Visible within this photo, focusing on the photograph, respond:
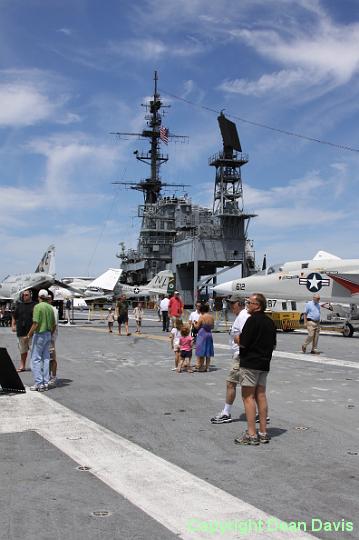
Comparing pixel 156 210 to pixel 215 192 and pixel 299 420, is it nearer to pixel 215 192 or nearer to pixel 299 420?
pixel 215 192

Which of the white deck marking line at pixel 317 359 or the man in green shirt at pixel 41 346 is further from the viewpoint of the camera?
the white deck marking line at pixel 317 359

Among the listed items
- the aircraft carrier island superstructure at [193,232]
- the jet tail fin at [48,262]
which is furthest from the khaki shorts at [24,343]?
the aircraft carrier island superstructure at [193,232]

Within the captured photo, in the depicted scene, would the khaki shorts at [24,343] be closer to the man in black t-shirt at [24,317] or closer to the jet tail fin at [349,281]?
the man in black t-shirt at [24,317]

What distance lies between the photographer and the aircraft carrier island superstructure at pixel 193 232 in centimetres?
6388

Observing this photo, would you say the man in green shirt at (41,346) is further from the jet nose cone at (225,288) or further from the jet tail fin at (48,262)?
the jet tail fin at (48,262)

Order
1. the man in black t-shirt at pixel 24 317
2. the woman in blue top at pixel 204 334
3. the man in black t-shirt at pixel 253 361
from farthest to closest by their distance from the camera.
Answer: the woman in blue top at pixel 204 334 → the man in black t-shirt at pixel 24 317 → the man in black t-shirt at pixel 253 361

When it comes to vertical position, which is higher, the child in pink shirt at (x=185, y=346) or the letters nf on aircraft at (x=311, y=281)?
the letters nf on aircraft at (x=311, y=281)

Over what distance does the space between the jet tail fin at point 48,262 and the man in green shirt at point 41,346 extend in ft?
95.7

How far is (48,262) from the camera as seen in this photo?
3919 centimetres

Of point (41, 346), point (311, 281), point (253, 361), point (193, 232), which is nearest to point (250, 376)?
point (253, 361)

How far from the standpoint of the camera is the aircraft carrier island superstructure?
63.9m

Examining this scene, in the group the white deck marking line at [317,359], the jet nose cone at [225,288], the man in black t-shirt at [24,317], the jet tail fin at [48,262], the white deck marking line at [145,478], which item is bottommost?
the white deck marking line at [145,478]

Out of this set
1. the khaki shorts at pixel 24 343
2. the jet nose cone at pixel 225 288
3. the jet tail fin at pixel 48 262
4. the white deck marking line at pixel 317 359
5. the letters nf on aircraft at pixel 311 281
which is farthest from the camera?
the jet tail fin at pixel 48 262

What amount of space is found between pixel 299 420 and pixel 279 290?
1844cm
